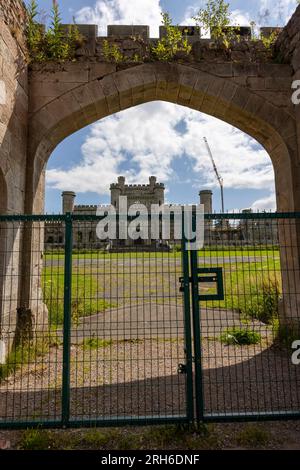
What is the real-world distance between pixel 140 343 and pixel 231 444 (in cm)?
333

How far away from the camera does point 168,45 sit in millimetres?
5965

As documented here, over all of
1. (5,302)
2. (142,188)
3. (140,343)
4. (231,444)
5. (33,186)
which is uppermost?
(142,188)

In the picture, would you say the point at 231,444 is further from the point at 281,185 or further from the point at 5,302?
the point at 281,185

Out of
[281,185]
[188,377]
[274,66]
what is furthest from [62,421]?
[274,66]

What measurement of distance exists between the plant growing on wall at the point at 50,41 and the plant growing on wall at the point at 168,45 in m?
1.53

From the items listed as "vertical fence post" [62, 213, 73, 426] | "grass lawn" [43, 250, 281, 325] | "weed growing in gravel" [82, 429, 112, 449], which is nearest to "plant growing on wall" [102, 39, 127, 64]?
"grass lawn" [43, 250, 281, 325]

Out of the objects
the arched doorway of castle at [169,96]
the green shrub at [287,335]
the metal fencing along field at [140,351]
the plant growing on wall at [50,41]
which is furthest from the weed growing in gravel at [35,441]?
the plant growing on wall at [50,41]

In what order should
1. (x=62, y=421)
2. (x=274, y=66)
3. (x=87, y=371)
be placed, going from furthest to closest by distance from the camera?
(x=274, y=66)
(x=87, y=371)
(x=62, y=421)

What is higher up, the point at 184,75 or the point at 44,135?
the point at 184,75

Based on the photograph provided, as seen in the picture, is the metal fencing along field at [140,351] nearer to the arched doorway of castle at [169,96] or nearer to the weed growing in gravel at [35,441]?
the weed growing in gravel at [35,441]

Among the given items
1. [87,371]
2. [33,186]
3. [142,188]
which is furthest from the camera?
[142,188]

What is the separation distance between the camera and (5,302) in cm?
467

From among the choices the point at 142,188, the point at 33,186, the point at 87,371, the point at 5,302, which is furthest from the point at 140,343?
the point at 142,188

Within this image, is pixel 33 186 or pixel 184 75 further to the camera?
pixel 184 75
